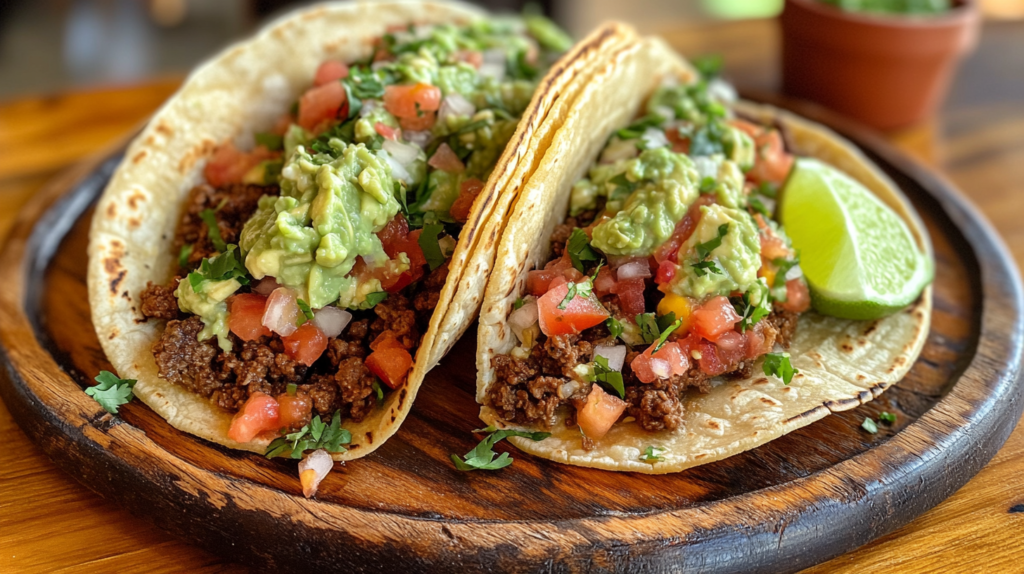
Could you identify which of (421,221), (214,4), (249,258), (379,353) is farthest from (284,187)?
(214,4)

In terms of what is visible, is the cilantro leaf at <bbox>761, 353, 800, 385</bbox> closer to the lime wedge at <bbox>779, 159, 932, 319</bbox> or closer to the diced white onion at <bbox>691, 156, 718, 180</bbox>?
the lime wedge at <bbox>779, 159, 932, 319</bbox>

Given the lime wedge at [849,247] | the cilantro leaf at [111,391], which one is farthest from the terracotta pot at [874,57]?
the cilantro leaf at [111,391]

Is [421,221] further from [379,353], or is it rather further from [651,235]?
[651,235]

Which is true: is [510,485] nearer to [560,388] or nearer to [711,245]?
[560,388]

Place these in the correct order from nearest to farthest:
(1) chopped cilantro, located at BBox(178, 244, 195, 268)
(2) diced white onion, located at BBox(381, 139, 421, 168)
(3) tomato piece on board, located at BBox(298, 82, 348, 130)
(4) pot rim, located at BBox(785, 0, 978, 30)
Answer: (2) diced white onion, located at BBox(381, 139, 421, 168), (1) chopped cilantro, located at BBox(178, 244, 195, 268), (3) tomato piece on board, located at BBox(298, 82, 348, 130), (4) pot rim, located at BBox(785, 0, 978, 30)

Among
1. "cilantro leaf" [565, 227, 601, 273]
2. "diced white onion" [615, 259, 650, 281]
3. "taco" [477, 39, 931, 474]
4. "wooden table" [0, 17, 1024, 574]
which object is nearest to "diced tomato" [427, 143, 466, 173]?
"taco" [477, 39, 931, 474]

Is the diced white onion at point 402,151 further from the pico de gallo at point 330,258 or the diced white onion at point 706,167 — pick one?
the diced white onion at point 706,167

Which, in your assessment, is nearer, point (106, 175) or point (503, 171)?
point (503, 171)
